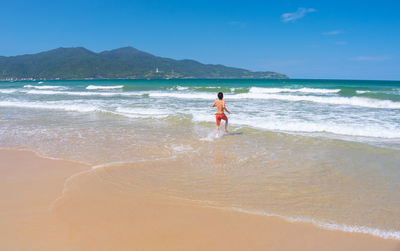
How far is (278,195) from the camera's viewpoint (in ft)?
13.9

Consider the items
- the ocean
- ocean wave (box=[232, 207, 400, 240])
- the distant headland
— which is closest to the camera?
ocean wave (box=[232, 207, 400, 240])

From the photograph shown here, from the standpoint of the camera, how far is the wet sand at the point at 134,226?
2955mm

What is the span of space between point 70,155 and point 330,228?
5701 millimetres

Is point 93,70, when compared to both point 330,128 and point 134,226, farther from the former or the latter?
point 134,226

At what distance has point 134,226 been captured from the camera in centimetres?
329

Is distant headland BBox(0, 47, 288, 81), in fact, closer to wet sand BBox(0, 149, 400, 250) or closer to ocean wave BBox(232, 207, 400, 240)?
wet sand BBox(0, 149, 400, 250)

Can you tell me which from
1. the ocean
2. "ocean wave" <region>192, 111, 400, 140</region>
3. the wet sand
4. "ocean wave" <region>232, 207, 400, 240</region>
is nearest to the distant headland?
"ocean wave" <region>192, 111, 400, 140</region>

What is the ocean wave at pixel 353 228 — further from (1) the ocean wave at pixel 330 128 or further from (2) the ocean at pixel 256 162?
(1) the ocean wave at pixel 330 128

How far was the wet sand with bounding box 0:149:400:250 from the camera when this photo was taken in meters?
2.96

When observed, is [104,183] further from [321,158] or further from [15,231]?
[321,158]

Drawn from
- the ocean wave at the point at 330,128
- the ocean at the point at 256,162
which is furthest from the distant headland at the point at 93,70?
the ocean at the point at 256,162

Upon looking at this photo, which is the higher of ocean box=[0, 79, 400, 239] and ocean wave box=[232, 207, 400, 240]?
ocean box=[0, 79, 400, 239]

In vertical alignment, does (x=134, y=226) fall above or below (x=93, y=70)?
below

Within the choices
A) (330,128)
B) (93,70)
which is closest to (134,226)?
(330,128)
